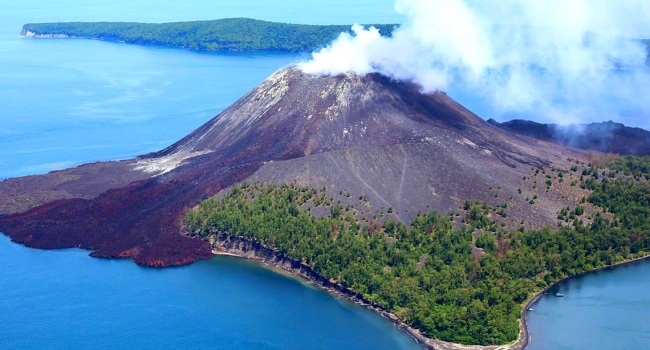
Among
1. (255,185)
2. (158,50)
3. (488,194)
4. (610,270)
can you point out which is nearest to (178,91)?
(158,50)

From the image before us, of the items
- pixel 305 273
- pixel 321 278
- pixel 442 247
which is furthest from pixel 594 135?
pixel 321 278

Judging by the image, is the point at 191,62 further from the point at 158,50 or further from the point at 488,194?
the point at 488,194

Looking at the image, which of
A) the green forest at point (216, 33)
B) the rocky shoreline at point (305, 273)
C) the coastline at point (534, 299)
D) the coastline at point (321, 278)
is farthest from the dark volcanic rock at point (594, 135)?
the green forest at point (216, 33)

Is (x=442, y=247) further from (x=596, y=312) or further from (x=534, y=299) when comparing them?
(x=596, y=312)

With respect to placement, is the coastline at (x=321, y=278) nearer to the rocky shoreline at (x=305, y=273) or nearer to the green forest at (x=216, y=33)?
the rocky shoreline at (x=305, y=273)

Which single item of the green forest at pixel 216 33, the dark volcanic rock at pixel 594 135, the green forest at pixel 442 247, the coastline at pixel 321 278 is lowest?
the coastline at pixel 321 278

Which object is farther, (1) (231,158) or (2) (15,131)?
(2) (15,131)
